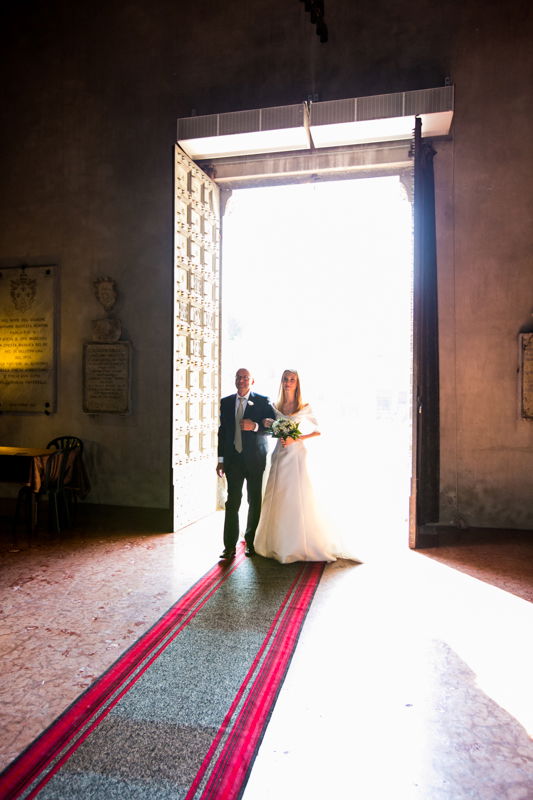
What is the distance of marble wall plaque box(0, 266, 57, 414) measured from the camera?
23.9 feet

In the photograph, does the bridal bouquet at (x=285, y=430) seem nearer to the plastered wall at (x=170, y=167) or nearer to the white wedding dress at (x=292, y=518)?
the white wedding dress at (x=292, y=518)

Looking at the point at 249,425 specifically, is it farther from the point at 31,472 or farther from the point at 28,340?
the point at 28,340

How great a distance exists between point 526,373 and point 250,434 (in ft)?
10.8

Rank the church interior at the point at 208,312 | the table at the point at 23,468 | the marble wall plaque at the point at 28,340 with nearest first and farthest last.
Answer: the church interior at the point at 208,312
the table at the point at 23,468
the marble wall plaque at the point at 28,340

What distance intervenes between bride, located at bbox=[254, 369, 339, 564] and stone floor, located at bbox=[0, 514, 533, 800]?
31 centimetres

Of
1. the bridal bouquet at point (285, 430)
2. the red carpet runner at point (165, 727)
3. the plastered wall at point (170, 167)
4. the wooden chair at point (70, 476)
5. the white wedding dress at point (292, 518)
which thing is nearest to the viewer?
the red carpet runner at point (165, 727)

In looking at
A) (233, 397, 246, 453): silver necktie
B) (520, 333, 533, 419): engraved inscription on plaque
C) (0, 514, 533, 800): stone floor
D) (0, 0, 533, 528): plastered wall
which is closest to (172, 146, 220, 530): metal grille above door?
(0, 0, 533, 528): plastered wall

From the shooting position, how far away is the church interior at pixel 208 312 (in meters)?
3.85

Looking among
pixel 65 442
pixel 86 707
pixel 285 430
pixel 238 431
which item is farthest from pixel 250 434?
pixel 65 442

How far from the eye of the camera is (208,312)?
7.07m

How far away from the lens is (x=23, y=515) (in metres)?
6.96

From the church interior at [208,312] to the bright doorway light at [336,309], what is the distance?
360 millimetres

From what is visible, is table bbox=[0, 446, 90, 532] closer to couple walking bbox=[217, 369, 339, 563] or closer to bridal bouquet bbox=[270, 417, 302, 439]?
couple walking bbox=[217, 369, 339, 563]

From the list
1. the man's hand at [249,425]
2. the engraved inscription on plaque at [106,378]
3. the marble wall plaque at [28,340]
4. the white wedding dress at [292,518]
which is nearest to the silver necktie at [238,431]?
the man's hand at [249,425]
